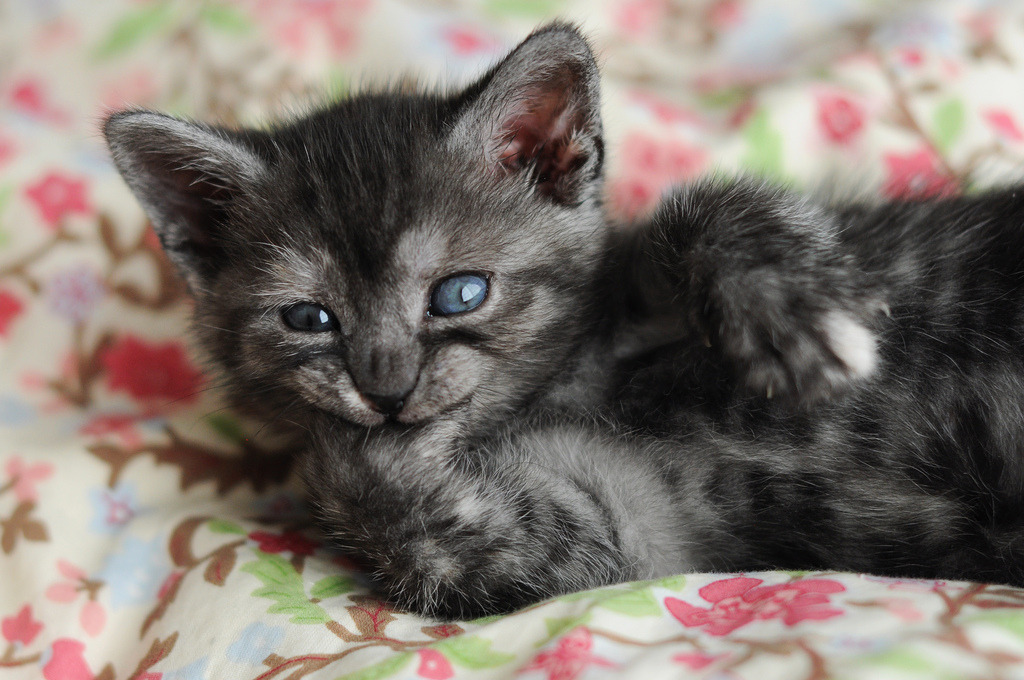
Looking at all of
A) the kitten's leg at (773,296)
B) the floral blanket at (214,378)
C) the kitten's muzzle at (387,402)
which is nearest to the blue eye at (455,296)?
the kitten's muzzle at (387,402)

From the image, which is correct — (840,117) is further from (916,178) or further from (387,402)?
(387,402)

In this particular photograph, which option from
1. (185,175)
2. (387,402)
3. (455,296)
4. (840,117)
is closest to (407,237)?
(455,296)

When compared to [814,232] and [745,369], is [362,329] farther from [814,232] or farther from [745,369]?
[814,232]

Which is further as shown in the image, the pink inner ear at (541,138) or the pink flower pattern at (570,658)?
the pink inner ear at (541,138)

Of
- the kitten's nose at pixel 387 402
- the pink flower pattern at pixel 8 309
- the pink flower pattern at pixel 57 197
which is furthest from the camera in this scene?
the pink flower pattern at pixel 57 197

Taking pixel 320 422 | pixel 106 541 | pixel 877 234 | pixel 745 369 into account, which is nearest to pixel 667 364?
pixel 745 369

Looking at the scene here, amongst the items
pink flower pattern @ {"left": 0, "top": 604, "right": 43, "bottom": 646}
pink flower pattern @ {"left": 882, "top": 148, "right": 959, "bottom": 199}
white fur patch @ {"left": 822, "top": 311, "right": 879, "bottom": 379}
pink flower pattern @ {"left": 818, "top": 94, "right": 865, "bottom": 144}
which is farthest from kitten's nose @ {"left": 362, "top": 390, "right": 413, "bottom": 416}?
pink flower pattern @ {"left": 818, "top": 94, "right": 865, "bottom": 144}

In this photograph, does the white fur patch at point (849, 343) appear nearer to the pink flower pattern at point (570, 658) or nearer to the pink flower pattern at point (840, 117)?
the pink flower pattern at point (570, 658)

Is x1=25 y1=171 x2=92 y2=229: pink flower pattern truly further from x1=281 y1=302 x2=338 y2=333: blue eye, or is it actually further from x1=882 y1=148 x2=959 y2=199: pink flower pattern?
x1=882 y1=148 x2=959 y2=199: pink flower pattern
